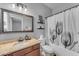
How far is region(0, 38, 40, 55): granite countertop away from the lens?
4.54 feet

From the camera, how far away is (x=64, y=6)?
4.89 feet

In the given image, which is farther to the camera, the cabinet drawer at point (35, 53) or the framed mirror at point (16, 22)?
the cabinet drawer at point (35, 53)

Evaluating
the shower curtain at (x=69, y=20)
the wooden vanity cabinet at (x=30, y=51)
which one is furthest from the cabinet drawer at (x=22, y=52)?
the shower curtain at (x=69, y=20)

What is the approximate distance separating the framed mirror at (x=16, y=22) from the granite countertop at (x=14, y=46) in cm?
16

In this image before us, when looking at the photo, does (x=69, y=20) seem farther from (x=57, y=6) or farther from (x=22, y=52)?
(x=22, y=52)

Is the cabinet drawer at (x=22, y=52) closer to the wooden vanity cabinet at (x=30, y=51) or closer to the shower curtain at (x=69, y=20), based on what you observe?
the wooden vanity cabinet at (x=30, y=51)

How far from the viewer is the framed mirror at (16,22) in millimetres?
1420

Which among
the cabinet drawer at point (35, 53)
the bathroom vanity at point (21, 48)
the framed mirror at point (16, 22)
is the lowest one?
the cabinet drawer at point (35, 53)

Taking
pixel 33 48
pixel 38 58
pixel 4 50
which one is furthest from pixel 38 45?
pixel 4 50

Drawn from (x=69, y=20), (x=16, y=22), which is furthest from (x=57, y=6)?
(x=16, y=22)

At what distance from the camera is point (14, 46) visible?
142 centimetres

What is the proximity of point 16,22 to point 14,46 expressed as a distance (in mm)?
321

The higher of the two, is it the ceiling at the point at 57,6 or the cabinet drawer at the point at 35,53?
the ceiling at the point at 57,6

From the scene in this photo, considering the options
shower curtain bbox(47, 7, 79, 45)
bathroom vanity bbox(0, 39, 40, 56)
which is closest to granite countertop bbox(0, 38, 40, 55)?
bathroom vanity bbox(0, 39, 40, 56)
